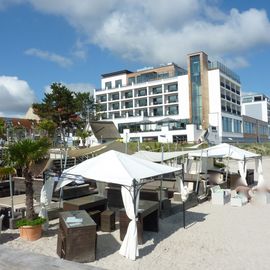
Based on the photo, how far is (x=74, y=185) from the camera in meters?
13.5

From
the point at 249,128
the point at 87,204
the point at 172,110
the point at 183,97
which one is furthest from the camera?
the point at 249,128

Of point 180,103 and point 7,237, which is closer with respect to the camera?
point 7,237

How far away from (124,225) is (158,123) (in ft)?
175

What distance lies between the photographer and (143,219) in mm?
9039

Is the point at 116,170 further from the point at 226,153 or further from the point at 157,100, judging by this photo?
the point at 157,100

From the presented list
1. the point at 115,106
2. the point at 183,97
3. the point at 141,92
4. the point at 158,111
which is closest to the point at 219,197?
the point at 183,97

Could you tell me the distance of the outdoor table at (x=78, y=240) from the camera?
6602 mm

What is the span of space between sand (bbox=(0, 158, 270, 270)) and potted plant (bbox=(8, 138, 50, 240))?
287 mm

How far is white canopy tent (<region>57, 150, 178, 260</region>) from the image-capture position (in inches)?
277

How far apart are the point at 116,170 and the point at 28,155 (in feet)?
7.70

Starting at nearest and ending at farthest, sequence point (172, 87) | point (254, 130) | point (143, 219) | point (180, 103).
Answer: point (143, 219) < point (180, 103) < point (172, 87) < point (254, 130)

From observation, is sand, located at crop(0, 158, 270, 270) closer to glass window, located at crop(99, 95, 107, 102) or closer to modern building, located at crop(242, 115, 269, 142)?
modern building, located at crop(242, 115, 269, 142)

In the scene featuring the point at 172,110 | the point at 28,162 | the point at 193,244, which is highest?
the point at 172,110

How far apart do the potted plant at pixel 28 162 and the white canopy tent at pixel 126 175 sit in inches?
37.1
